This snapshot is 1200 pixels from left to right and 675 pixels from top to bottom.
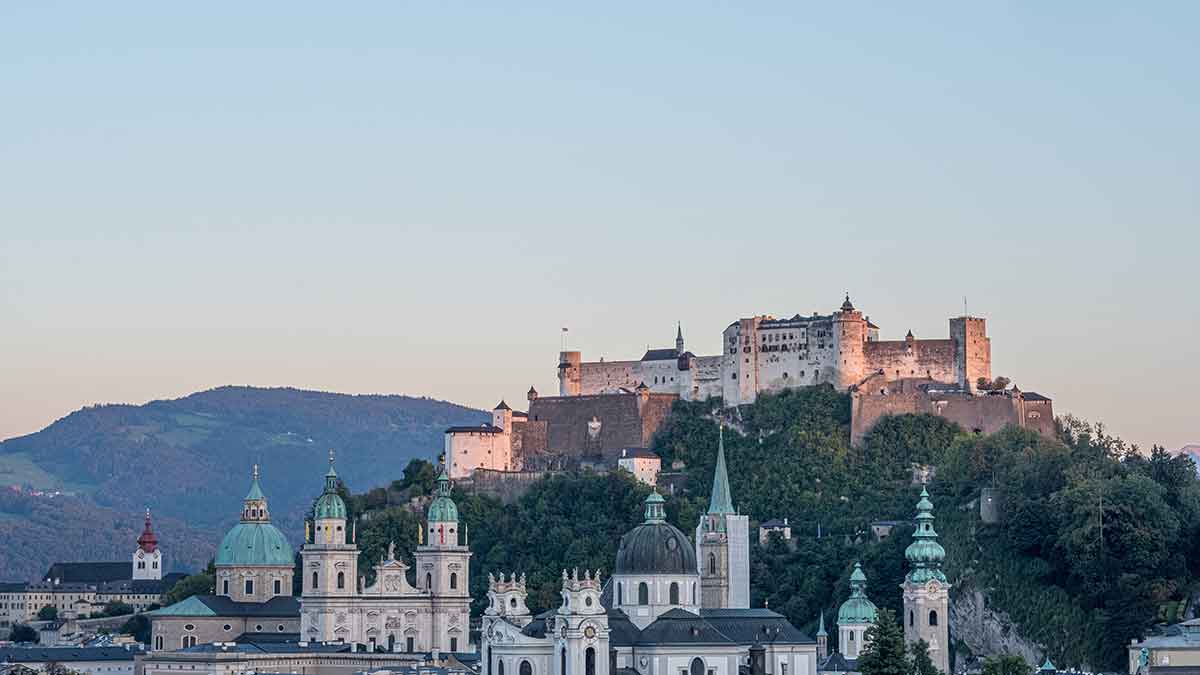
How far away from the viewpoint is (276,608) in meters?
115

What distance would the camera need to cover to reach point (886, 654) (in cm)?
8994

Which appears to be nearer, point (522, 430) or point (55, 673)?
point (55, 673)

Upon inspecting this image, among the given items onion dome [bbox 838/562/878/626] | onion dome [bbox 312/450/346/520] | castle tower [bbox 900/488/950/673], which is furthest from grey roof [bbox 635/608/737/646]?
onion dome [bbox 312/450/346/520]

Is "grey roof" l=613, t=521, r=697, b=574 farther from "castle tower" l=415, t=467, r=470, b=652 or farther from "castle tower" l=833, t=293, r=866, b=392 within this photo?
"castle tower" l=833, t=293, r=866, b=392

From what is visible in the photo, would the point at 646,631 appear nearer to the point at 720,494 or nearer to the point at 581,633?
the point at 581,633

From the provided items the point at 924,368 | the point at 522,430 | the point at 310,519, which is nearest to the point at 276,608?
the point at 310,519

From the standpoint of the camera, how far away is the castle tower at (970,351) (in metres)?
127

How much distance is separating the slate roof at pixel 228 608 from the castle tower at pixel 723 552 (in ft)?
54.4

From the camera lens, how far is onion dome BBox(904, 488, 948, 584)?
100500mm

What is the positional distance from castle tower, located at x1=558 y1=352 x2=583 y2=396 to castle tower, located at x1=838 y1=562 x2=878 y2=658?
34823 millimetres

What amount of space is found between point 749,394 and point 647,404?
5.01 meters

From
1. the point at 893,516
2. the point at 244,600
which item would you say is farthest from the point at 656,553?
the point at 244,600

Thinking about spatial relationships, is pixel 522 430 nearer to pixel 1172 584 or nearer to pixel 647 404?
pixel 647 404

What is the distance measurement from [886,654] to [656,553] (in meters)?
9.70
